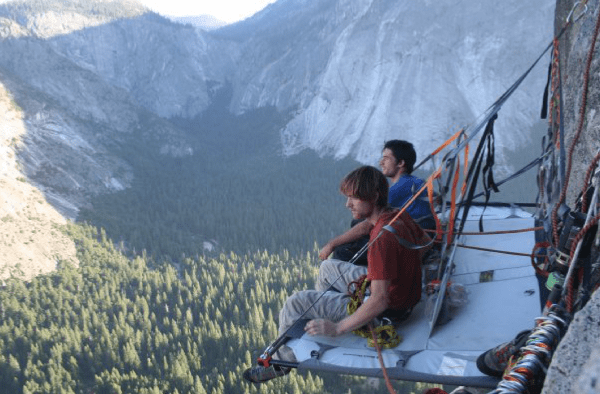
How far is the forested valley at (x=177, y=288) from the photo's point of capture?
54.7m

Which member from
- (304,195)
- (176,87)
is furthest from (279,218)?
(176,87)

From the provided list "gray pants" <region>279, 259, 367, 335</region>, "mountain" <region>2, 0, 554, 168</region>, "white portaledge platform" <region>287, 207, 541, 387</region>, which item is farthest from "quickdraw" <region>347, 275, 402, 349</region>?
"mountain" <region>2, 0, 554, 168</region>

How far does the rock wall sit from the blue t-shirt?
6.80ft

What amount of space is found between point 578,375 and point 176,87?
659 feet

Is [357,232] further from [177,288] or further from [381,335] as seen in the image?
[177,288]

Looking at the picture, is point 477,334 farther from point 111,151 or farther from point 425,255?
point 111,151

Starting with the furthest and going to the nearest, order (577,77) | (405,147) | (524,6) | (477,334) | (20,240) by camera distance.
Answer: (524,6)
(20,240)
(405,147)
(577,77)
(477,334)

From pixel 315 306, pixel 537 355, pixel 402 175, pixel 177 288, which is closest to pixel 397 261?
pixel 315 306

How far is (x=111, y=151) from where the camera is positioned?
5364 inches

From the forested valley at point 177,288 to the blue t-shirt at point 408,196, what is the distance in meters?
44.3

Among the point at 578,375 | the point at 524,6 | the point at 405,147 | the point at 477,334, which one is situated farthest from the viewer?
the point at 524,6

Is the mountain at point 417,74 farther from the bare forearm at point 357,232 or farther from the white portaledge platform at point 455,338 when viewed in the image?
the white portaledge platform at point 455,338

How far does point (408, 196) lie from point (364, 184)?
2.77 m

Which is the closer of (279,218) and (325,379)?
(325,379)
